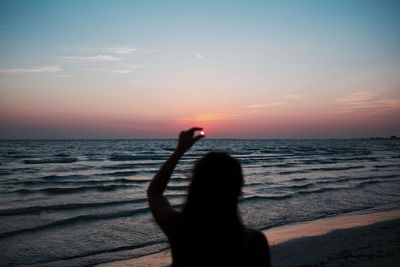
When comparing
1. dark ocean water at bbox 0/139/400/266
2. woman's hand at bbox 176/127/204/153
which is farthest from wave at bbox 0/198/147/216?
woman's hand at bbox 176/127/204/153

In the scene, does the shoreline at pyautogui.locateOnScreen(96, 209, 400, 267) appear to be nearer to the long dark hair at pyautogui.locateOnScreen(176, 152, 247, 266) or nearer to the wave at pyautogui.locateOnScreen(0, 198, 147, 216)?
the long dark hair at pyautogui.locateOnScreen(176, 152, 247, 266)

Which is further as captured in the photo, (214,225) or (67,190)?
(67,190)

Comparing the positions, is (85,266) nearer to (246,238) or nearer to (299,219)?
(246,238)

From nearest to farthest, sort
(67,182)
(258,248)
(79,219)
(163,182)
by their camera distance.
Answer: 1. (258,248)
2. (163,182)
3. (79,219)
4. (67,182)

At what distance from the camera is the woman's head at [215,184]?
188 cm

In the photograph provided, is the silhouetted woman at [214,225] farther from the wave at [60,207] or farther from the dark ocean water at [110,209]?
the wave at [60,207]

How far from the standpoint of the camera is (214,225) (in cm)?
192

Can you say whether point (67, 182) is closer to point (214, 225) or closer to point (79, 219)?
point (79, 219)

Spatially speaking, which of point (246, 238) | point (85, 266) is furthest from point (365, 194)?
point (246, 238)

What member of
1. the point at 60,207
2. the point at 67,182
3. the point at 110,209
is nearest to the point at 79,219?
the point at 110,209

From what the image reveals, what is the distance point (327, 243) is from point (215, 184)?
7.98 meters

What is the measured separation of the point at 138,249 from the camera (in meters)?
8.98

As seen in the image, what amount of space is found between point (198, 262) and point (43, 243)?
8624 mm

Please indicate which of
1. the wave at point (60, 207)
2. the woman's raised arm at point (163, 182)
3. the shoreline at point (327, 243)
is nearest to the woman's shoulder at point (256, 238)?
the woman's raised arm at point (163, 182)
